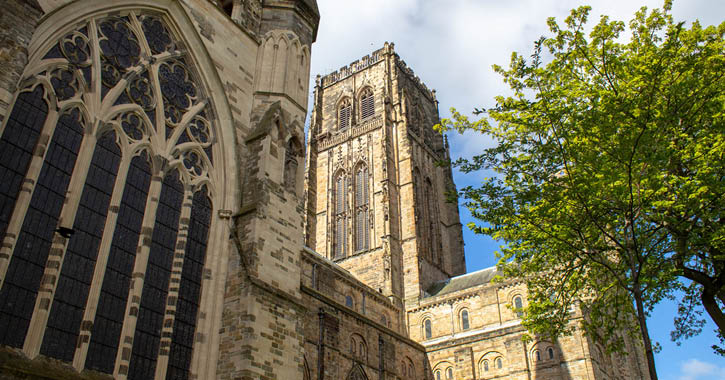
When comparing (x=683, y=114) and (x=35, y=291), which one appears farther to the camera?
(x=683, y=114)

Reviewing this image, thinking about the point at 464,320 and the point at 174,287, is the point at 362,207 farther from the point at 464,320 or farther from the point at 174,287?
Result: the point at 174,287

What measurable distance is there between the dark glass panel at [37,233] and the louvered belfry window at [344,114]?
133ft

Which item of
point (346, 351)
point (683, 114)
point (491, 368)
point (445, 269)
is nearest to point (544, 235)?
point (683, 114)

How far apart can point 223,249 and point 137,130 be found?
3042 millimetres

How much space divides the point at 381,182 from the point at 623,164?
108 feet

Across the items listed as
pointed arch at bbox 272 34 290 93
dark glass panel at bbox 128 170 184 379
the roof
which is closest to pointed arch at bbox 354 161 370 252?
the roof

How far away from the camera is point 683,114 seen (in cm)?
1243

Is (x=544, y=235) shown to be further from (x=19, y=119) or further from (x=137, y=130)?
(x=19, y=119)

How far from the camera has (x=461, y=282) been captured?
4153 centimetres

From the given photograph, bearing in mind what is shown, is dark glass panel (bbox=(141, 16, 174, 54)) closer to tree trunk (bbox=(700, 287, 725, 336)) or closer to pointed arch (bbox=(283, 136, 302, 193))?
pointed arch (bbox=(283, 136, 302, 193))

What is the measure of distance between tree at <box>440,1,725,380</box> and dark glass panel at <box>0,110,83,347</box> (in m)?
9.25

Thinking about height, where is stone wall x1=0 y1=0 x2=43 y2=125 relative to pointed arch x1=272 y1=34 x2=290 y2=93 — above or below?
below

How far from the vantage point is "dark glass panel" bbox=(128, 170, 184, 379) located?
A: 10.2 metres

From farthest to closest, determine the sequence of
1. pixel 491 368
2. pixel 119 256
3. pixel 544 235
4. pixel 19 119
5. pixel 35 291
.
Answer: pixel 491 368
pixel 544 235
pixel 119 256
pixel 19 119
pixel 35 291
